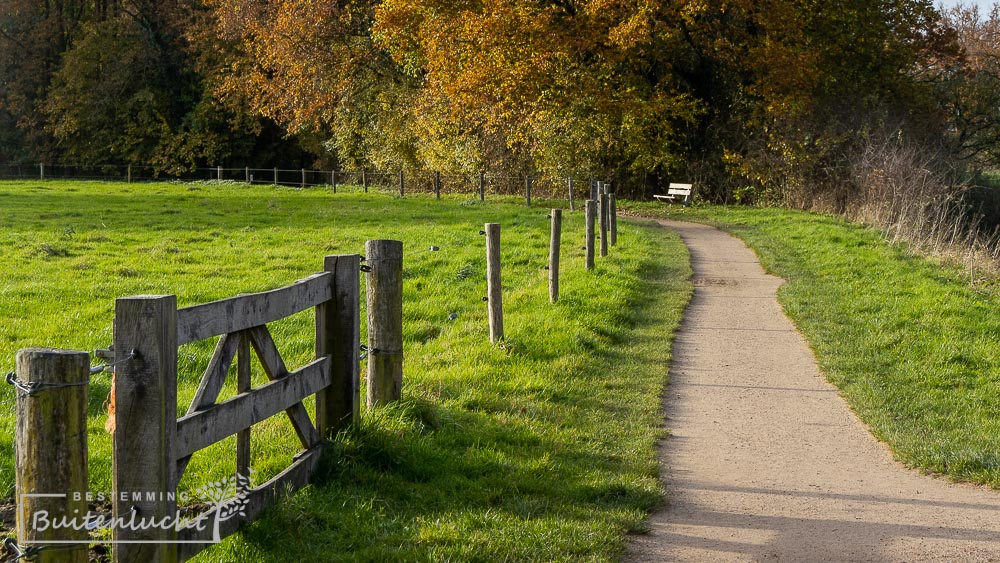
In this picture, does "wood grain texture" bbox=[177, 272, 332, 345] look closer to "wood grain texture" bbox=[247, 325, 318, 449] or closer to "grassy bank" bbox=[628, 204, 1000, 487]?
"wood grain texture" bbox=[247, 325, 318, 449]

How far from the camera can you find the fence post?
13.6 feet

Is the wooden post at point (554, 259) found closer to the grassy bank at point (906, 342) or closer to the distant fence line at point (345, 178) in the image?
the grassy bank at point (906, 342)

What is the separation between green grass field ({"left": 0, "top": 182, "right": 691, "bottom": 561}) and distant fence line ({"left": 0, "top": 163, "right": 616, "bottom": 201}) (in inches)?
520

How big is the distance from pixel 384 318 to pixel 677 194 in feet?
91.7

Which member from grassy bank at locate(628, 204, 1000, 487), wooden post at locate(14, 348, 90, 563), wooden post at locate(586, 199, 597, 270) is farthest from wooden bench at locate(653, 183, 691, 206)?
wooden post at locate(14, 348, 90, 563)

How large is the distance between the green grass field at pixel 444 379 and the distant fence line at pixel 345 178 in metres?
13.2

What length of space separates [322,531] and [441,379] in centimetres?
371

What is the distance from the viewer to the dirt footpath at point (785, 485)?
5523 millimetres

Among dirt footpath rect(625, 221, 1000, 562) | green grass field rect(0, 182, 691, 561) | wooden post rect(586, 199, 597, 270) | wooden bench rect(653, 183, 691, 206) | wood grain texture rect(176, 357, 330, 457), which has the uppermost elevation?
wooden bench rect(653, 183, 691, 206)

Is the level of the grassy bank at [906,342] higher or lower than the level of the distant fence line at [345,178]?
lower

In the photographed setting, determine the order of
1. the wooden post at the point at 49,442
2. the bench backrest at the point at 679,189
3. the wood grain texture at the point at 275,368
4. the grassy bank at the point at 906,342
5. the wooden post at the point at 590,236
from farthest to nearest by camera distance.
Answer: the bench backrest at the point at 679,189
the wooden post at the point at 590,236
the grassy bank at the point at 906,342
the wood grain texture at the point at 275,368
the wooden post at the point at 49,442

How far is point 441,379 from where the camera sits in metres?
8.97

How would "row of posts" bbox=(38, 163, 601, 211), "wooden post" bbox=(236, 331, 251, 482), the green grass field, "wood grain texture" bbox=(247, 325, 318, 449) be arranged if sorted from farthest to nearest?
1. "row of posts" bbox=(38, 163, 601, 211)
2. the green grass field
3. "wood grain texture" bbox=(247, 325, 318, 449)
4. "wooden post" bbox=(236, 331, 251, 482)

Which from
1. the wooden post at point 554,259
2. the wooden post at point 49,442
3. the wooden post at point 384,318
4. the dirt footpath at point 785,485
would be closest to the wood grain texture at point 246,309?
the wooden post at point 49,442
